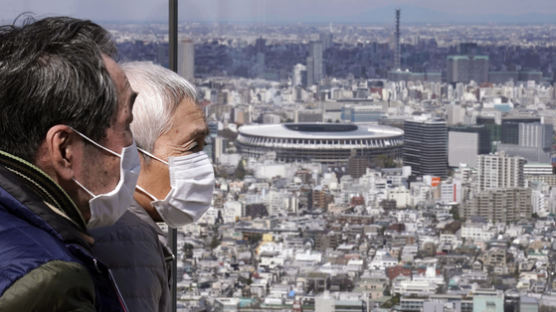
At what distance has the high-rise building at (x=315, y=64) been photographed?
26.9 ft

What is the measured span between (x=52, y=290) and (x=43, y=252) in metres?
0.03

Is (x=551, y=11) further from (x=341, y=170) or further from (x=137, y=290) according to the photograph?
(x=137, y=290)

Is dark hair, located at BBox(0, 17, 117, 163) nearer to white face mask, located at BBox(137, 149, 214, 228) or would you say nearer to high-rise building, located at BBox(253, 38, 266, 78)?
white face mask, located at BBox(137, 149, 214, 228)

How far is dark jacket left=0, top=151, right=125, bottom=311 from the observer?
1.66 feet

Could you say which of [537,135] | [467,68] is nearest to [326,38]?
[467,68]

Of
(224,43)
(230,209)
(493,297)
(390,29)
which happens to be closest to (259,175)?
(230,209)

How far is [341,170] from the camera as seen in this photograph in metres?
8.02

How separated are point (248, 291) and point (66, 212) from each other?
5.54 meters

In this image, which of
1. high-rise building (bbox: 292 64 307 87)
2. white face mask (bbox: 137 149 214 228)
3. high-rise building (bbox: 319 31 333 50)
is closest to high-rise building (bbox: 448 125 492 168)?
high-rise building (bbox: 319 31 333 50)

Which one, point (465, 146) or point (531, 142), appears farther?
point (465, 146)

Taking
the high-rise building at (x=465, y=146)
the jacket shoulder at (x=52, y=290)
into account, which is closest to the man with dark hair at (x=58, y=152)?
the jacket shoulder at (x=52, y=290)

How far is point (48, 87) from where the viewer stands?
585 mm

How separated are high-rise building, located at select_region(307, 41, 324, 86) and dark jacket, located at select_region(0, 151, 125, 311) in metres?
7.63

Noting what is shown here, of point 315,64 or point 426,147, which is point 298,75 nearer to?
point 315,64
